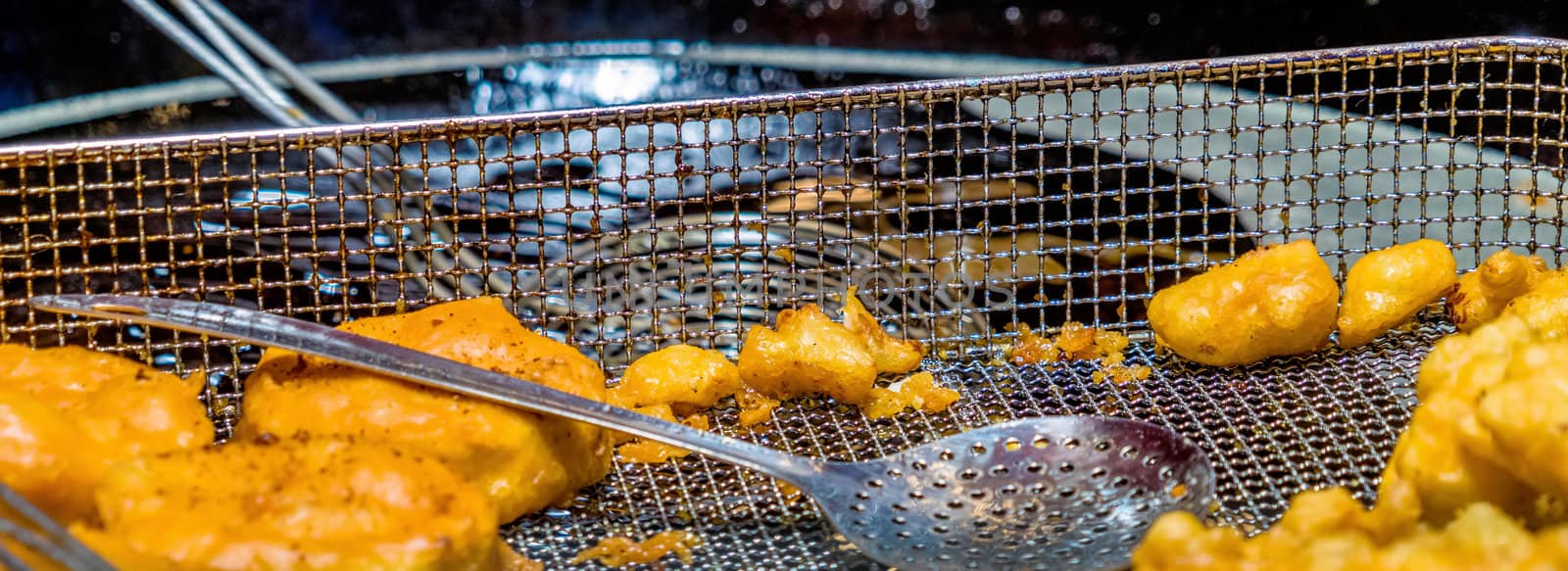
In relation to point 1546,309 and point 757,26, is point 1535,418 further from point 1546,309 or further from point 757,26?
point 757,26

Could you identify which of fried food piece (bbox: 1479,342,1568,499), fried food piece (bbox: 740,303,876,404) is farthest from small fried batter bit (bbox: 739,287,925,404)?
fried food piece (bbox: 1479,342,1568,499)

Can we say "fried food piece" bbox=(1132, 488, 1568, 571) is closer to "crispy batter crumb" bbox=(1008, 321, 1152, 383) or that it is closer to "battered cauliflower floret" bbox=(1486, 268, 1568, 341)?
"battered cauliflower floret" bbox=(1486, 268, 1568, 341)

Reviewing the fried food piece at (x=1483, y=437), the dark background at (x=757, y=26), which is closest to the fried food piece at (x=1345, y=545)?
the fried food piece at (x=1483, y=437)

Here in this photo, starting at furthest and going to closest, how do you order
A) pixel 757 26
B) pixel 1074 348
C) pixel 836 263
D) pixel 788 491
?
pixel 757 26 < pixel 836 263 < pixel 1074 348 < pixel 788 491

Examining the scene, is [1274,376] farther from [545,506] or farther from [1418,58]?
[545,506]

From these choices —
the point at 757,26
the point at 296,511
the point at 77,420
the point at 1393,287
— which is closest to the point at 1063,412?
the point at 1393,287
